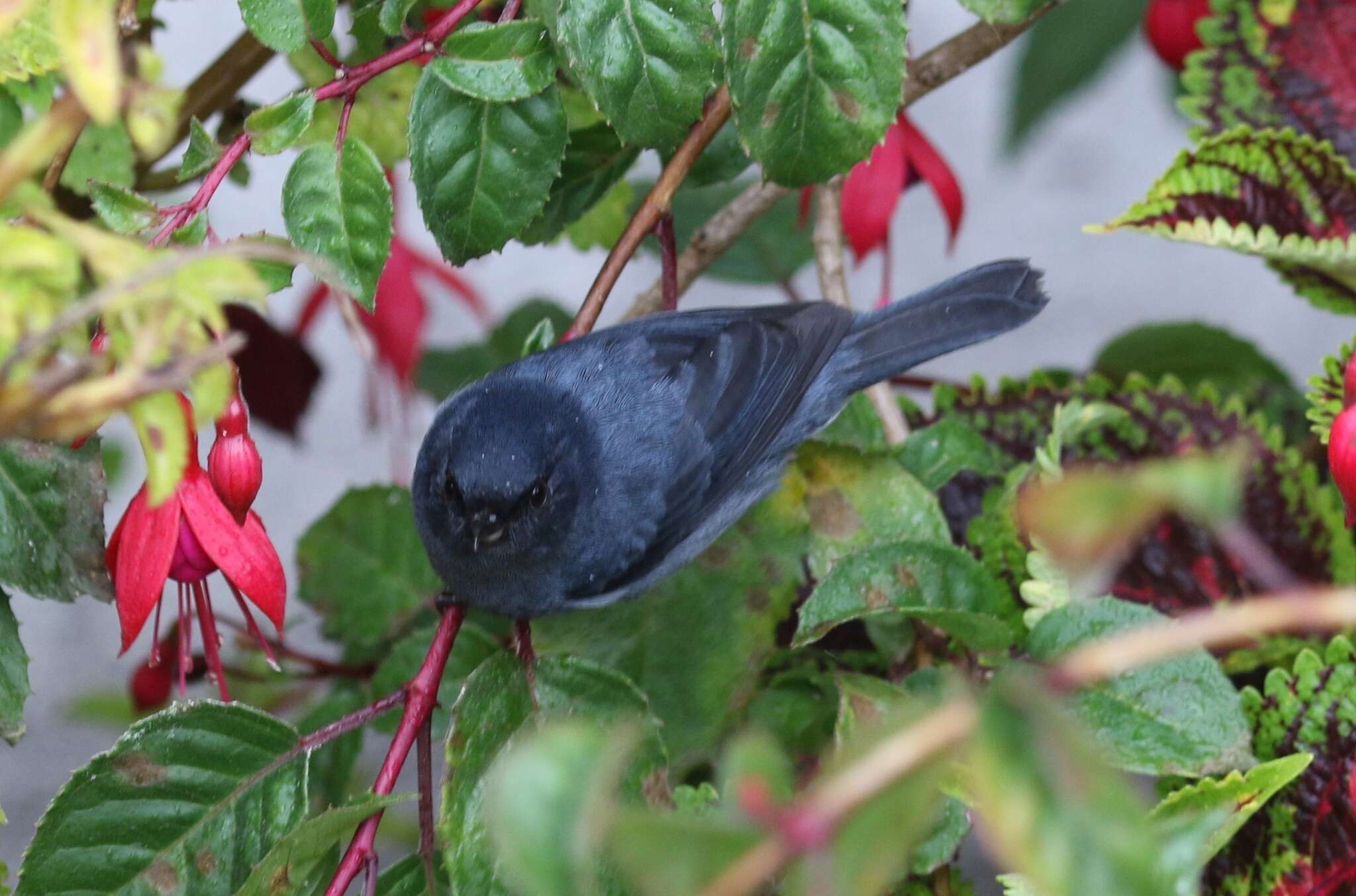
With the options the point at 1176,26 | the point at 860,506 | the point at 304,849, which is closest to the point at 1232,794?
the point at 860,506

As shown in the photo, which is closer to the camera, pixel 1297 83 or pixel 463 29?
pixel 463 29

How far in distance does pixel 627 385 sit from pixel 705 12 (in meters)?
0.31

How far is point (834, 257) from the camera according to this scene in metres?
0.86

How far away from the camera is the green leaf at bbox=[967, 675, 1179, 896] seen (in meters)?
0.24

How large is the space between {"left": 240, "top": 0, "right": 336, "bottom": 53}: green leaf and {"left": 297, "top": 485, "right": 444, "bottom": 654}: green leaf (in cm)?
47

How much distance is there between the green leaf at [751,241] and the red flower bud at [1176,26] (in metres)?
0.30

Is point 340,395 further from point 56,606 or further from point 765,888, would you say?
point 765,888

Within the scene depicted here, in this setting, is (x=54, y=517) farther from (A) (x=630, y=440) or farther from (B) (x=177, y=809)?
(A) (x=630, y=440)

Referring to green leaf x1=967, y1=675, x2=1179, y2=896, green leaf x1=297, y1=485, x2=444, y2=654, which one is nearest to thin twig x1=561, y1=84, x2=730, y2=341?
green leaf x1=297, y1=485, x2=444, y2=654

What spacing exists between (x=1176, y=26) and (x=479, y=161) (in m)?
0.58

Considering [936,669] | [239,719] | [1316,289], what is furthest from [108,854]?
[1316,289]

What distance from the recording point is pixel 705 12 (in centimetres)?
56

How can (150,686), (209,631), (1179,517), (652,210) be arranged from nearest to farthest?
(209,631)
(652,210)
(1179,517)
(150,686)

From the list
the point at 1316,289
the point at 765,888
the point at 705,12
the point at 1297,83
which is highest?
the point at 705,12
